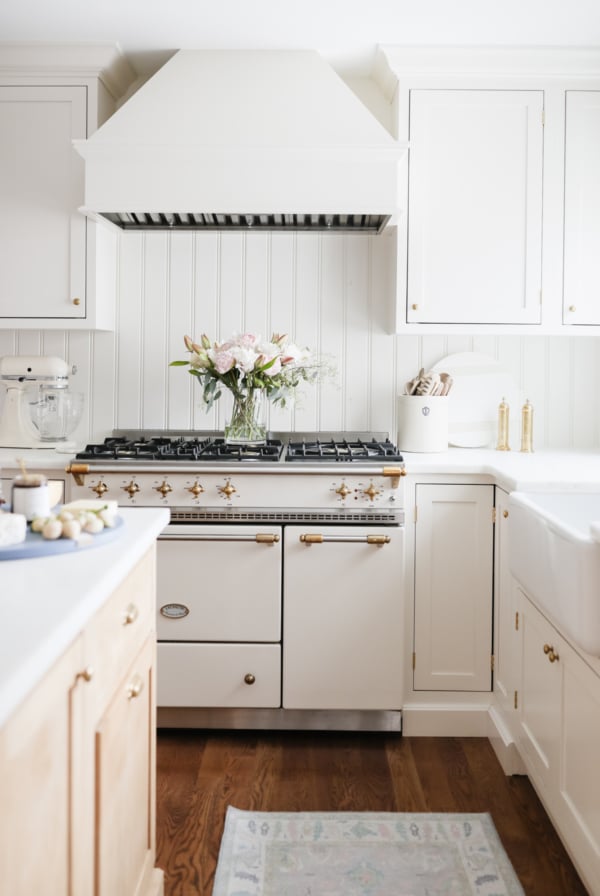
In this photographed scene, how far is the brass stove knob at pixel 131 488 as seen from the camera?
2.66m

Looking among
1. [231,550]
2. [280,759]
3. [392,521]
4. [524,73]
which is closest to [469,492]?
[392,521]

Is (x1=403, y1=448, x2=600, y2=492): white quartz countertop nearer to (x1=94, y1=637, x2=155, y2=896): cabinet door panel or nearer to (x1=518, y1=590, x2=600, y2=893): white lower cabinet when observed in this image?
(x1=518, y1=590, x2=600, y2=893): white lower cabinet

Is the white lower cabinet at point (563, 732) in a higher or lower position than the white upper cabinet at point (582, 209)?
lower

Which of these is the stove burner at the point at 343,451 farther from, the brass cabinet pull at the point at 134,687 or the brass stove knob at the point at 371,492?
the brass cabinet pull at the point at 134,687

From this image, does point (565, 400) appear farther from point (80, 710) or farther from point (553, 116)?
point (80, 710)

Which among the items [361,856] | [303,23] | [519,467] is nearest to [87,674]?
[361,856]

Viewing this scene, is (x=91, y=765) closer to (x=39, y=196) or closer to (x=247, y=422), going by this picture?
(x=247, y=422)

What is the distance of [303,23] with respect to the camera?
107 inches

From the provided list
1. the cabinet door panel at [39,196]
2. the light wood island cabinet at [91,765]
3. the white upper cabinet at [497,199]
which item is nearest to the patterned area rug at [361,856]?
the light wood island cabinet at [91,765]

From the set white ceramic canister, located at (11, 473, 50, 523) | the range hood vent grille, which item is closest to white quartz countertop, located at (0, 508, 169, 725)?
white ceramic canister, located at (11, 473, 50, 523)

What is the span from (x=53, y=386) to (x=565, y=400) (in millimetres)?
2039

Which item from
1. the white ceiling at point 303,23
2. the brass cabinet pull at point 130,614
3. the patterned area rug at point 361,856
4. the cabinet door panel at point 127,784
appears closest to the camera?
the cabinet door panel at point 127,784

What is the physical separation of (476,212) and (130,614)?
210 centimetres

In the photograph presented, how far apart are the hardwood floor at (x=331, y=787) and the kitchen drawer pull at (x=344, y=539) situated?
681 millimetres
